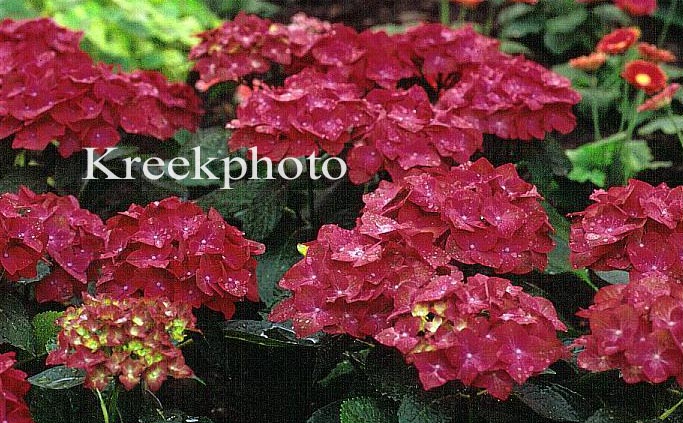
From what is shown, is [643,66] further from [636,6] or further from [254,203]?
[254,203]

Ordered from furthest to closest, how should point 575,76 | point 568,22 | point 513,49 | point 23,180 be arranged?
point 568,22 → point 513,49 → point 575,76 → point 23,180

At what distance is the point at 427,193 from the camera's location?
1.90 metres

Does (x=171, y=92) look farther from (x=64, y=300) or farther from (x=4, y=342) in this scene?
(x=4, y=342)

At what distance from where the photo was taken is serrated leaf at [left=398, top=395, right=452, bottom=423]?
1.66m

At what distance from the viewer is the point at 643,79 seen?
3.07 m

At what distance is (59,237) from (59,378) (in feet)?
1.30

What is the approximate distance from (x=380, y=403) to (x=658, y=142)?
254 cm

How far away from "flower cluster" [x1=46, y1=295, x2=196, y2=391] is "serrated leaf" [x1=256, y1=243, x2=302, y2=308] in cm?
75

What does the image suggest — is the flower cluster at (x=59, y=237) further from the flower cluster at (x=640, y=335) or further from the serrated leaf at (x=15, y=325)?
the flower cluster at (x=640, y=335)

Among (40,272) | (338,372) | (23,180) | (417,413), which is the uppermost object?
(23,180)

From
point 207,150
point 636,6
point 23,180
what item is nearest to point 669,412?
point 207,150

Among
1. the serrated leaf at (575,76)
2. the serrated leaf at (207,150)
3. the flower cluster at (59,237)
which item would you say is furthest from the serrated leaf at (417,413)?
the serrated leaf at (575,76)

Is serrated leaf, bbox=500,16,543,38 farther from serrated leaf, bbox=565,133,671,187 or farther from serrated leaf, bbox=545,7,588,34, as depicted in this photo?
serrated leaf, bbox=565,133,671,187

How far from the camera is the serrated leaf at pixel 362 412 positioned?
68.7 inches
